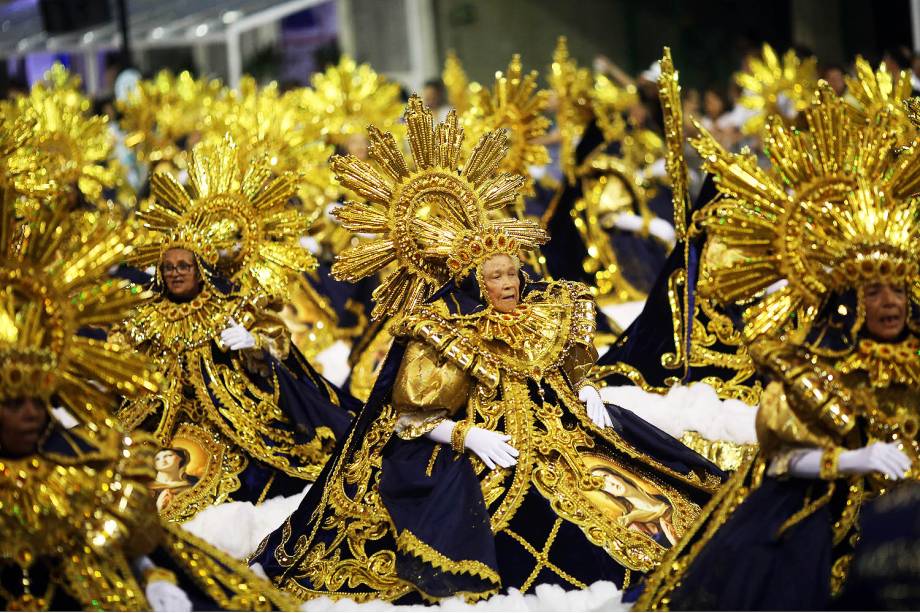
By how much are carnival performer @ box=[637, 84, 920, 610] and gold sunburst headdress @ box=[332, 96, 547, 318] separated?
1.44 m

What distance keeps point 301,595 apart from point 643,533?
1.21m

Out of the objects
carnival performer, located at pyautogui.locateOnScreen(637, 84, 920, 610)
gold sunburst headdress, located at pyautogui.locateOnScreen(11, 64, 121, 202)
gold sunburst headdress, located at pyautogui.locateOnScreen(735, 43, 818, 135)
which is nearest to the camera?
carnival performer, located at pyautogui.locateOnScreen(637, 84, 920, 610)

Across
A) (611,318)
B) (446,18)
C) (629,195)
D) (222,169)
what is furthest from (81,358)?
(446,18)

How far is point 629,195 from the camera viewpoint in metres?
11.2

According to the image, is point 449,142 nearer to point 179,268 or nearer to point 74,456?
point 179,268

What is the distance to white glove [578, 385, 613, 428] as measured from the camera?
6039 millimetres

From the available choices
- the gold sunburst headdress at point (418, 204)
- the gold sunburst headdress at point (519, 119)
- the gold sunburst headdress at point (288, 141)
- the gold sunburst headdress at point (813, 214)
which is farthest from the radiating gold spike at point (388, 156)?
the gold sunburst headdress at point (288, 141)

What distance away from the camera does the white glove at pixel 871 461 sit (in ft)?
14.7

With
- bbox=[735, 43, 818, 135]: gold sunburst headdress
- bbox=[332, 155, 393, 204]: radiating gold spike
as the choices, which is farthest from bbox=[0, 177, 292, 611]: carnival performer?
bbox=[735, 43, 818, 135]: gold sunburst headdress

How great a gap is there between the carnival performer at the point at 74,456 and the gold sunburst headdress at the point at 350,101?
25.3 feet

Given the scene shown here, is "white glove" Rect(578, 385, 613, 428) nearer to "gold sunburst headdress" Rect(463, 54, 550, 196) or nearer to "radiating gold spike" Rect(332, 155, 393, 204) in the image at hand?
"radiating gold spike" Rect(332, 155, 393, 204)

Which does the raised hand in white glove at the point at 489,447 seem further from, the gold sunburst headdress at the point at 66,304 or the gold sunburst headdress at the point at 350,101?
the gold sunburst headdress at the point at 350,101

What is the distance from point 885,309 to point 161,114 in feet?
37.1

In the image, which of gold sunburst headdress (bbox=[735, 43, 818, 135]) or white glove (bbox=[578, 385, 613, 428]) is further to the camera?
gold sunburst headdress (bbox=[735, 43, 818, 135])
